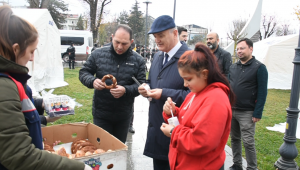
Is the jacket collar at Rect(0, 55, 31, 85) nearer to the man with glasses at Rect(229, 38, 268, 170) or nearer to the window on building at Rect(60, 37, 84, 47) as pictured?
the man with glasses at Rect(229, 38, 268, 170)

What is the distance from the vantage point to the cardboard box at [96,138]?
174cm

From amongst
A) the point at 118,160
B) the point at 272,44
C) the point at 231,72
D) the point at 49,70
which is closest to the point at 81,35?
the point at 49,70

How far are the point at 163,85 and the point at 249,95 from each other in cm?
177

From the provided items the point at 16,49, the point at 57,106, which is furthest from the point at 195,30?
the point at 16,49

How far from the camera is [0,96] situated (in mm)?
954

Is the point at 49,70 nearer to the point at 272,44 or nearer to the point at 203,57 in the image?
the point at 203,57

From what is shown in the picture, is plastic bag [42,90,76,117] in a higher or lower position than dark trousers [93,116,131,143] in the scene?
higher

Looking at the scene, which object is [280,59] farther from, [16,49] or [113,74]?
[16,49]

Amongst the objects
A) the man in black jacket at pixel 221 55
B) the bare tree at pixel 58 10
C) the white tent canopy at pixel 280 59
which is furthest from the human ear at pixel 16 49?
the bare tree at pixel 58 10

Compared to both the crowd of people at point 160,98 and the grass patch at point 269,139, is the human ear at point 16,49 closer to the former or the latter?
the crowd of people at point 160,98

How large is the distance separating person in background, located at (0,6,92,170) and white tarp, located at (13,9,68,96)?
7820 mm

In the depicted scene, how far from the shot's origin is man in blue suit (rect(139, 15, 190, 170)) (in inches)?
85.4

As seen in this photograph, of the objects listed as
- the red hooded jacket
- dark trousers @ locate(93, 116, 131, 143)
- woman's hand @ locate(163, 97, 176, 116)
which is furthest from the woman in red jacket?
dark trousers @ locate(93, 116, 131, 143)

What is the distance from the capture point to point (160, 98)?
7.05 ft
